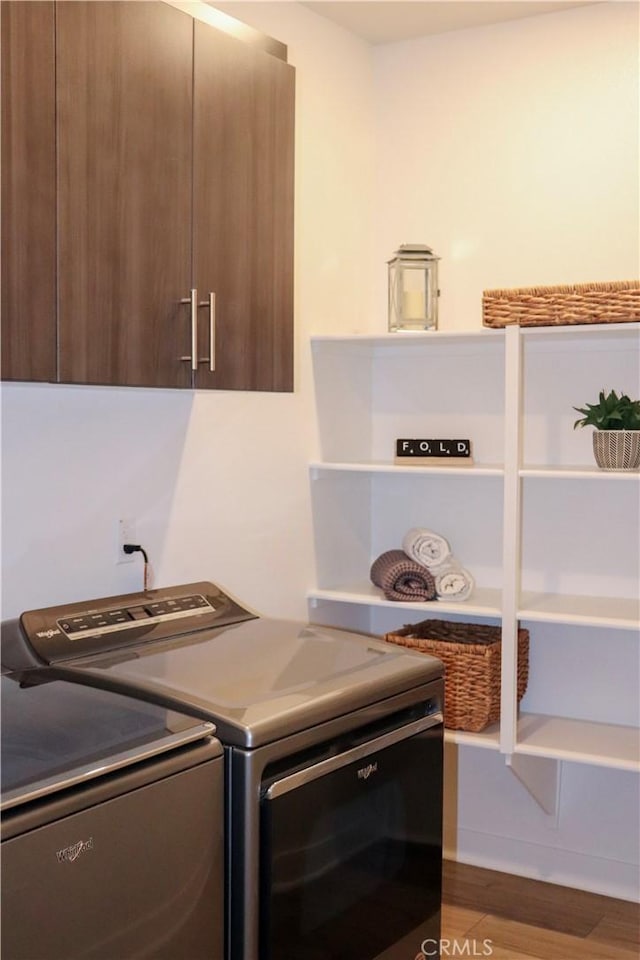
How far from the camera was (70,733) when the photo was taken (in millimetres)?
1594

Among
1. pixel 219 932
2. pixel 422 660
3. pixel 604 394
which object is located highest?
pixel 604 394

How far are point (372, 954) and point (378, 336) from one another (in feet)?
5.28

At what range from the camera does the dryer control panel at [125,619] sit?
201 centimetres

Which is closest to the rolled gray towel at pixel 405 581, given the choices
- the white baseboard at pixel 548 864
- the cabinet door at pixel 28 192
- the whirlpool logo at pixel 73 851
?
the white baseboard at pixel 548 864

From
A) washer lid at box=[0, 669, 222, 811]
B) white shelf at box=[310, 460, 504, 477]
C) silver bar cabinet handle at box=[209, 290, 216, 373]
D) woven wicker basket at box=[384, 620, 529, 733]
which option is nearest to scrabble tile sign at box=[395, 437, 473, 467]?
white shelf at box=[310, 460, 504, 477]

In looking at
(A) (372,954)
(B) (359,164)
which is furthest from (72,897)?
(B) (359,164)

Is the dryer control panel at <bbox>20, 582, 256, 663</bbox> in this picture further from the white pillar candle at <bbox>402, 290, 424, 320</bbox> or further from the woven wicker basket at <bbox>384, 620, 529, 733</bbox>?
the white pillar candle at <bbox>402, 290, 424, 320</bbox>

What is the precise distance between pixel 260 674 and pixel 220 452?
848mm

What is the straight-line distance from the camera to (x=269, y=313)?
2.30 meters

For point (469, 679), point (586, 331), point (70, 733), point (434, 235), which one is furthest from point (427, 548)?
point (70, 733)

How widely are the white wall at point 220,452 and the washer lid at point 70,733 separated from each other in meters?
0.37

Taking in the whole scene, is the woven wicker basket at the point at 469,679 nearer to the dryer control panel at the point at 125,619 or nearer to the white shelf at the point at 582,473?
the white shelf at the point at 582,473

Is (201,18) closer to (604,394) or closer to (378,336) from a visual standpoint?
(378,336)

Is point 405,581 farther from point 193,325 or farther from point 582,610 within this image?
point 193,325
